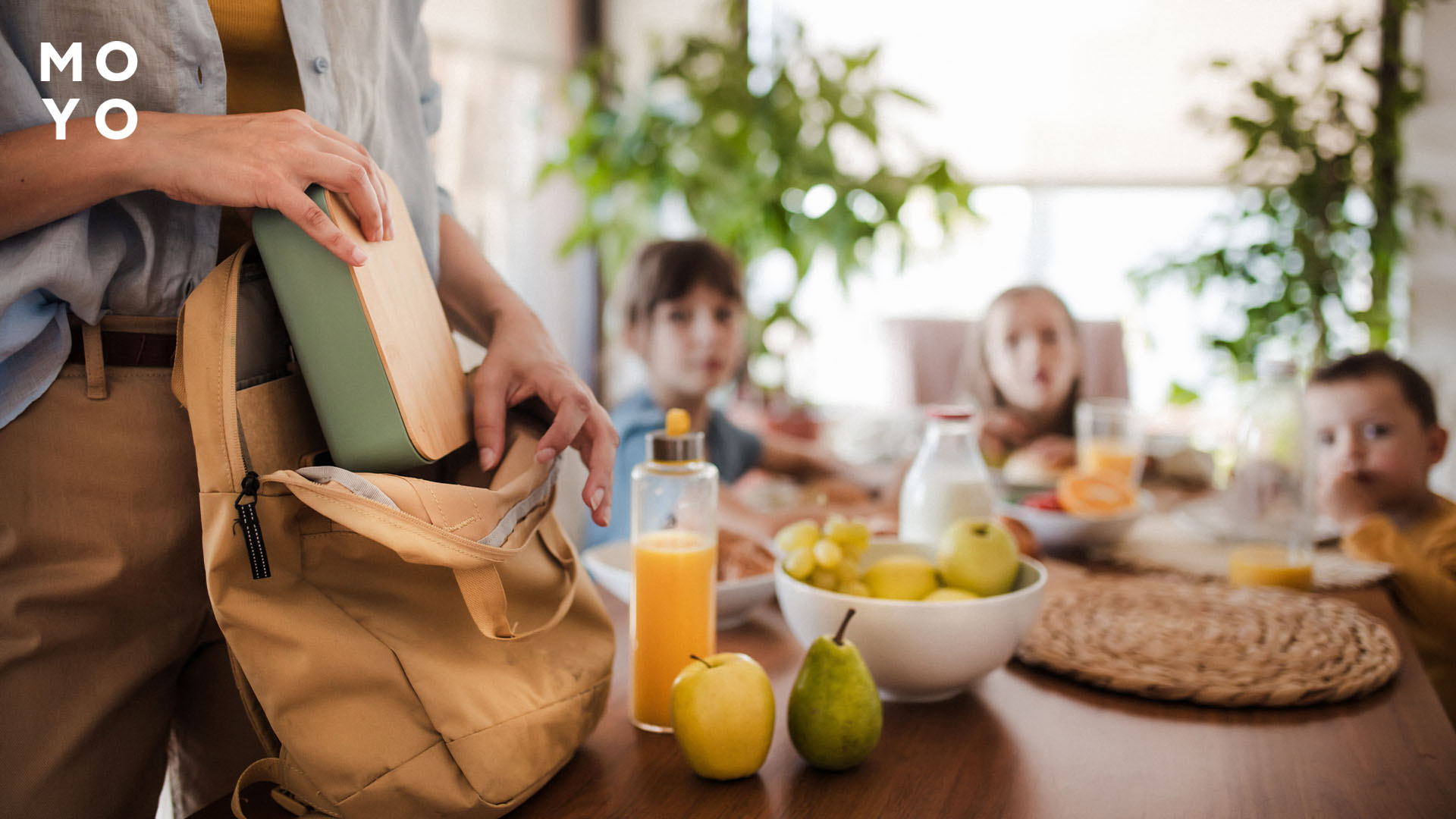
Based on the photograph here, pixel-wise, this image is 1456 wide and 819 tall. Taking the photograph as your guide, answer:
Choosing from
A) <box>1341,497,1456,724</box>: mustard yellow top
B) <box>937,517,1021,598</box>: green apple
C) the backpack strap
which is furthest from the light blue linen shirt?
<box>1341,497,1456,724</box>: mustard yellow top

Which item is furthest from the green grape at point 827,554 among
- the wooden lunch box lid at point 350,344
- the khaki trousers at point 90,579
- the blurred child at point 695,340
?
the blurred child at point 695,340

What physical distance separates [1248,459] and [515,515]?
1.13 metres

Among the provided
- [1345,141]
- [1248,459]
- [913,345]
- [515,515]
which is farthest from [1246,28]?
[515,515]

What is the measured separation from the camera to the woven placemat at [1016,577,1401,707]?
2.77 feet

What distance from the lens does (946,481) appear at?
1104 mm

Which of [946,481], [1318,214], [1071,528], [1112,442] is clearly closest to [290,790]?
[946,481]

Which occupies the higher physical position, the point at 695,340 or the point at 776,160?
the point at 776,160

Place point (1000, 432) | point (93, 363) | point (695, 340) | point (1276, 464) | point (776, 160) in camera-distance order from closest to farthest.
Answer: point (93, 363) < point (1276, 464) < point (1000, 432) < point (695, 340) < point (776, 160)

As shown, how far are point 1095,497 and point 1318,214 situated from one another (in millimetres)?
1700

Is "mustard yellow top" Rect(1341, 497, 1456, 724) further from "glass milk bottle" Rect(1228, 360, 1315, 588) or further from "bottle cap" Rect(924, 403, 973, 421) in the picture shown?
"bottle cap" Rect(924, 403, 973, 421)

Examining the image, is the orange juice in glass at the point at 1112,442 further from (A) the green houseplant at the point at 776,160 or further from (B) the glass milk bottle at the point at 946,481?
(A) the green houseplant at the point at 776,160

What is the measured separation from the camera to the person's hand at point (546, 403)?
725 millimetres

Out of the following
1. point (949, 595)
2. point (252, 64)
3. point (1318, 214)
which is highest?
point (1318, 214)

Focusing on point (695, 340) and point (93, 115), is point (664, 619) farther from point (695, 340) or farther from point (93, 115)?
point (695, 340)
